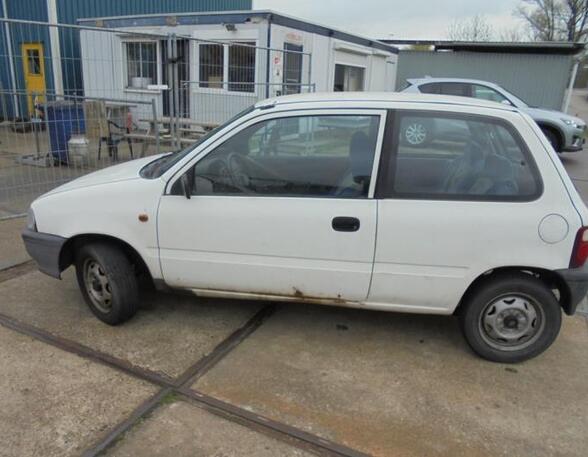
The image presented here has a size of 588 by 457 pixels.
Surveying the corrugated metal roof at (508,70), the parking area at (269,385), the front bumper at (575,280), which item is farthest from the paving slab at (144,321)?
the corrugated metal roof at (508,70)

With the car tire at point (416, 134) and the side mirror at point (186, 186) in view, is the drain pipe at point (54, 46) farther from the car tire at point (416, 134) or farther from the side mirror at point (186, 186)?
the car tire at point (416, 134)

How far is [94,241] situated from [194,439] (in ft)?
5.44

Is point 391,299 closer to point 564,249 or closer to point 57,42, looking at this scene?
point 564,249

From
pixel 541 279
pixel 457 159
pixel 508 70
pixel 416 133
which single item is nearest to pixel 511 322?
pixel 541 279

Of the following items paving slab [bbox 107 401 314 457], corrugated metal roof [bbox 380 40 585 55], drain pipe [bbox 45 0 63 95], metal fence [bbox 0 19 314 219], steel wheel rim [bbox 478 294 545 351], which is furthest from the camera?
corrugated metal roof [bbox 380 40 585 55]

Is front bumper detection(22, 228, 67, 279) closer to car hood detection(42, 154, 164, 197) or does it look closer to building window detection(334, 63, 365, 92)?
car hood detection(42, 154, 164, 197)

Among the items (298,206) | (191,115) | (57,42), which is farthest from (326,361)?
(57,42)

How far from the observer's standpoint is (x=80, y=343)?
333cm

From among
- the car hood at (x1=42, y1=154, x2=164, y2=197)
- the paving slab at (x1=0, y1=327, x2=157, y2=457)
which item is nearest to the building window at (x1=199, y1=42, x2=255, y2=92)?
the car hood at (x1=42, y1=154, x2=164, y2=197)

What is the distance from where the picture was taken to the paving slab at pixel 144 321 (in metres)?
3.24

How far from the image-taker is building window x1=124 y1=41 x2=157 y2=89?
13625mm

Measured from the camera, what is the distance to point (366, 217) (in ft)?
9.85

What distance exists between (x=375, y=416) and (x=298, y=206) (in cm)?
130

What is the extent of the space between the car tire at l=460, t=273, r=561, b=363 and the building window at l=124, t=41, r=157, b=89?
12.4m
